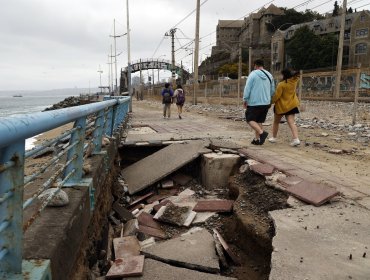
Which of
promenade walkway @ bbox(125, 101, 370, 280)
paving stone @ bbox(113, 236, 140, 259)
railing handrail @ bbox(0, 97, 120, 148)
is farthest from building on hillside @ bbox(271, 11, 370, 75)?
railing handrail @ bbox(0, 97, 120, 148)

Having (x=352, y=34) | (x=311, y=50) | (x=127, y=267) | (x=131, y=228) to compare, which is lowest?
(x=131, y=228)

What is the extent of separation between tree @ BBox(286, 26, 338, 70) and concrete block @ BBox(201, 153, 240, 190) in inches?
1979

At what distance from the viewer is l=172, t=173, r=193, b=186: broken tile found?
6270 mm

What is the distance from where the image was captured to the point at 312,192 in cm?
381

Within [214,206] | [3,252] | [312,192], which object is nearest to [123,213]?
[214,206]

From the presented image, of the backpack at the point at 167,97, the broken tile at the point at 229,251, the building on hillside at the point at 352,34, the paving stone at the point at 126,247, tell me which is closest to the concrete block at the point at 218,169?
the broken tile at the point at 229,251

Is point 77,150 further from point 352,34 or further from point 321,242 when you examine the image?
point 352,34

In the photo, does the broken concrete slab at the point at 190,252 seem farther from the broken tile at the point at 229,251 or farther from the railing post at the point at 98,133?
the railing post at the point at 98,133

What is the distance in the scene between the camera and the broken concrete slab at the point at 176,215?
4.48 meters

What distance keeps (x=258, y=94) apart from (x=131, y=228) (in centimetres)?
383

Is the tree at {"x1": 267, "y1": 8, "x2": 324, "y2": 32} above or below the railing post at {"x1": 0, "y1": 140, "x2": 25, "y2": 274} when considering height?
above

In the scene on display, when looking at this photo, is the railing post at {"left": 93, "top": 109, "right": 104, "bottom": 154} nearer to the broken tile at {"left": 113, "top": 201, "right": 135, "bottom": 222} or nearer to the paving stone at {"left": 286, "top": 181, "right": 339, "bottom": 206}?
the broken tile at {"left": 113, "top": 201, "right": 135, "bottom": 222}

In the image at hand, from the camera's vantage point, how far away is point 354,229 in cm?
301

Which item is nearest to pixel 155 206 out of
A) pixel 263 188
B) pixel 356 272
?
pixel 263 188
